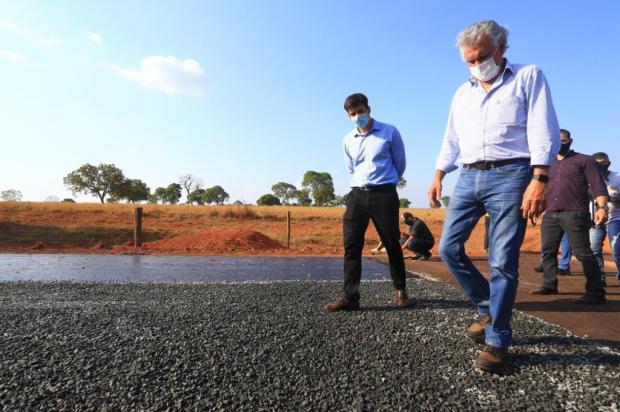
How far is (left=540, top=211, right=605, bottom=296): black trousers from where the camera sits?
438cm

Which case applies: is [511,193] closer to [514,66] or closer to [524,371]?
[514,66]

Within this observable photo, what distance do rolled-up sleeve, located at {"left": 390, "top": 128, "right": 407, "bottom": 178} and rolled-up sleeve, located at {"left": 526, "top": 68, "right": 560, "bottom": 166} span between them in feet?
5.10

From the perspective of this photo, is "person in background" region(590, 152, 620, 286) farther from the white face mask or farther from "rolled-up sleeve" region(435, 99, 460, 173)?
the white face mask

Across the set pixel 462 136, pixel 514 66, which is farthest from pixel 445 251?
pixel 514 66

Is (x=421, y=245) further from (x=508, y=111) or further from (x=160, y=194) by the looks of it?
(x=160, y=194)

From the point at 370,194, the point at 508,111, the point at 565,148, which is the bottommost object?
the point at 370,194

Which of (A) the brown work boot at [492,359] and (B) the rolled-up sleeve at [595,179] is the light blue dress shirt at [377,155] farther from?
(B) the rolled-up sleeve at [595,179]

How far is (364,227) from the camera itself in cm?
392

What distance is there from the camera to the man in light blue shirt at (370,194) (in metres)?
3.80

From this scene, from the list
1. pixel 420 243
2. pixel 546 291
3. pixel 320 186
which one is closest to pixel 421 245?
pixel 420 243

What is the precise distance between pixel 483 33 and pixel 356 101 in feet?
5.16

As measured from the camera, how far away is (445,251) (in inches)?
111

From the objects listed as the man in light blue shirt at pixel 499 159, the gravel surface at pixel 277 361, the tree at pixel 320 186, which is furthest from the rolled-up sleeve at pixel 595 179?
the tree at pixel 320 186

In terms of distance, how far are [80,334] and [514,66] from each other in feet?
11.5
